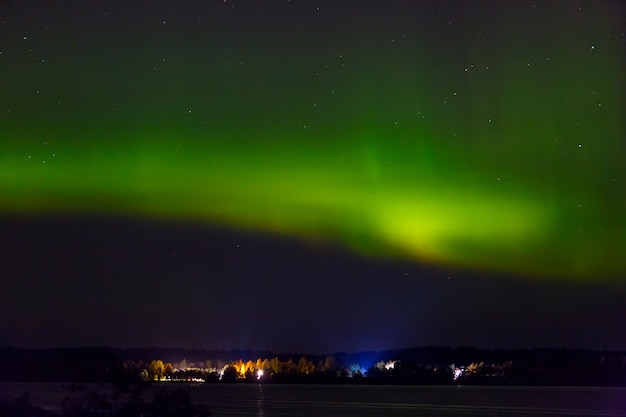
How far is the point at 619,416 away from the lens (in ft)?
279

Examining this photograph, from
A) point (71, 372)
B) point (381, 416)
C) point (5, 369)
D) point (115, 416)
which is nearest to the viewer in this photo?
point (115, 416)

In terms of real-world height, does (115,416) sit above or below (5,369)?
below

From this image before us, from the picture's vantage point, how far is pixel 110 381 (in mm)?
23062

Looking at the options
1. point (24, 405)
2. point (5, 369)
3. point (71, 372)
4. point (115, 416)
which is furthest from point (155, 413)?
point (71, 372)

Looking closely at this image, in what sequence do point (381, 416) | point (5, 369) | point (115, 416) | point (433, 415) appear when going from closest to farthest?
point (115, 416) → point (5, 369) → point (381, 416) → point (433, 415)

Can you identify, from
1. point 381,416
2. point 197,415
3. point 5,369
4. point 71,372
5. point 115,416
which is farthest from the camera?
point 381,416

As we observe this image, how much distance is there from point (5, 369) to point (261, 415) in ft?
182

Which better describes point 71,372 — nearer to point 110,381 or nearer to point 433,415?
point 110,381

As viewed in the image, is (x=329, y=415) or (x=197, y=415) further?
(x=329, y=415)

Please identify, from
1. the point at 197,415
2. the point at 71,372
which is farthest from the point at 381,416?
the point at 197,415

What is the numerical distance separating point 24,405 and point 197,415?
A: 436 centimetres

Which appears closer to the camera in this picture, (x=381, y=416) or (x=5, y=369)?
(x=5, y=369)

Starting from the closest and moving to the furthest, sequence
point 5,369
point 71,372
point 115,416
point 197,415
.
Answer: point 115,416
point 197,415
point 5,369
point 71,372

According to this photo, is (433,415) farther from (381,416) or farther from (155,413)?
(155,413)
